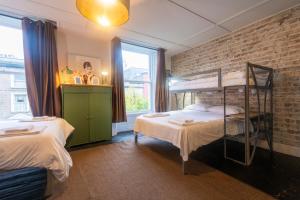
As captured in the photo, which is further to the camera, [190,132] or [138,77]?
[138,77]

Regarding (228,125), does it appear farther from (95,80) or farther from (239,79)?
(95,80)

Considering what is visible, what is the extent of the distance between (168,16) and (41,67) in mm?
2667

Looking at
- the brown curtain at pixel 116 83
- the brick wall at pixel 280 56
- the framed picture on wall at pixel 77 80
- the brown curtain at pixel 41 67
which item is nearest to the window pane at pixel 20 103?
the brown curtain at pixel 41 67

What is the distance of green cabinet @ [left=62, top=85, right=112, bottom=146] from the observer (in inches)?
124

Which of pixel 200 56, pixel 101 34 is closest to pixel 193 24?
pixel 200 56

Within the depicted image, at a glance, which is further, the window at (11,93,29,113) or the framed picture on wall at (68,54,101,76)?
the framed picture on wall at (68,54,101,76)

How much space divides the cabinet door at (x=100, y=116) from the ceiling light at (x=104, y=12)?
6.58 ft

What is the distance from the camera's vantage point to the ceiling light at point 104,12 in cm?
159

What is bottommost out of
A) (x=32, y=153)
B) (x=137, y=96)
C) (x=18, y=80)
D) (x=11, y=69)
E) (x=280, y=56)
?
(x=32, y=153)

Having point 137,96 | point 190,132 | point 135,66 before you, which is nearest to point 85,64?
point 135,66

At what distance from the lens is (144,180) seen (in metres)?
1.97

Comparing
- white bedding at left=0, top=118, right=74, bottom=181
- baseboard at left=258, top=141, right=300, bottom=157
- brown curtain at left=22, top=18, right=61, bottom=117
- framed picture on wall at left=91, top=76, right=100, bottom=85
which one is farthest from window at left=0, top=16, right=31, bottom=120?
baseboard at left=258, top=141, right=300, bottom=157

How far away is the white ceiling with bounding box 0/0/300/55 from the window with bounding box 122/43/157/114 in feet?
2.72

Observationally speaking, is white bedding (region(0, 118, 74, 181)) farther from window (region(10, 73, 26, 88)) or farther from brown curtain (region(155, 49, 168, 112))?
brown curtain (region(155, 49, 168, 112))
